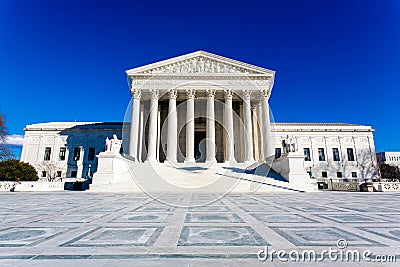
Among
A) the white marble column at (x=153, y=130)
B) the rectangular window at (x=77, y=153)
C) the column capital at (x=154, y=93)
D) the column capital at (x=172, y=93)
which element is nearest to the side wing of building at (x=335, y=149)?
the column capital at (x=172, y=93)

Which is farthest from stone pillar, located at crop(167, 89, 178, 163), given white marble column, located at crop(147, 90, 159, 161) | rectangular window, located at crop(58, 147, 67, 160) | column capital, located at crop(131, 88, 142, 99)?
rectangular window, located at crop(58, 147, 67, 160)

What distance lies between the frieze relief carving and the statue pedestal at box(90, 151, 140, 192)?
712 inches

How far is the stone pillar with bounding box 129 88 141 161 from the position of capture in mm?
32406

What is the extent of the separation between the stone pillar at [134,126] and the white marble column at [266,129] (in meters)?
18.6

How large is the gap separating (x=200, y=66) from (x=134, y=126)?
1390 centimetres

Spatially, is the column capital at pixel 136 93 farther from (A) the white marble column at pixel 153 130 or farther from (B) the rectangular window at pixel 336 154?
(B) the rectangular window at pixel 336 154

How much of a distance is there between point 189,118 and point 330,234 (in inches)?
1159

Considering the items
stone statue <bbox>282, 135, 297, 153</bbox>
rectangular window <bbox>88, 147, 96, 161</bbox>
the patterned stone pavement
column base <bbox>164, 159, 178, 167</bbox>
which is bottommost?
the patterned stone pavement

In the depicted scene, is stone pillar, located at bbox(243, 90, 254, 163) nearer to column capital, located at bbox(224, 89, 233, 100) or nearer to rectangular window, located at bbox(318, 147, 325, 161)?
column capital, located at bbox(224, 89, 233, 100)

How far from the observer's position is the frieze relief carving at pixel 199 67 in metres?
36.2

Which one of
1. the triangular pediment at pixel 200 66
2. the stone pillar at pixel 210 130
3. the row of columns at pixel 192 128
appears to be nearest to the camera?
the row of columns at pixel 192 128

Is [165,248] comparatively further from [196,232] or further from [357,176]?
[357,176]

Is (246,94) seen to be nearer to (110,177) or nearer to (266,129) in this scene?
(266,129)

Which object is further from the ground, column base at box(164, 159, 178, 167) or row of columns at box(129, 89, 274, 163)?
row of columns at box(129, 89, 274, 163)
